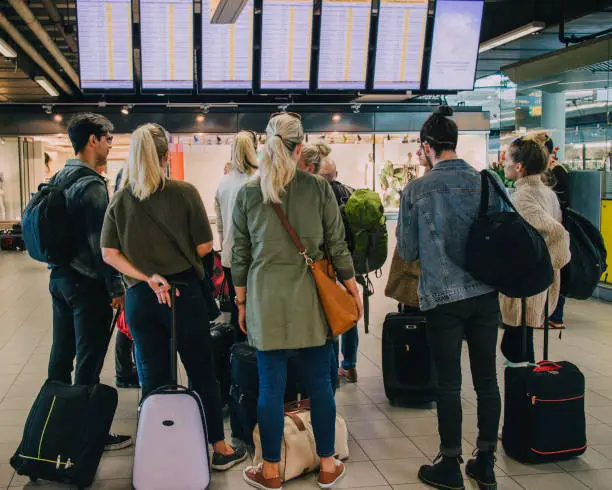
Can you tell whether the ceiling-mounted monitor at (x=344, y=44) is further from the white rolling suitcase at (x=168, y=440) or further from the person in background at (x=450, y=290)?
the white rolling suitcase at (x=168, y=440)

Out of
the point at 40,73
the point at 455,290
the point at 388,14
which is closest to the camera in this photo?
the point at 455,290

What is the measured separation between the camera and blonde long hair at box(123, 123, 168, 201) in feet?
9.51

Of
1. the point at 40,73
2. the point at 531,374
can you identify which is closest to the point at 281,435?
the point at 531,374

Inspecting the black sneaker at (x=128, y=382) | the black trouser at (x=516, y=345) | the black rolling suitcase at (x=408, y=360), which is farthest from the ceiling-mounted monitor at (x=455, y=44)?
the black sneaker at (x=128, y=382)

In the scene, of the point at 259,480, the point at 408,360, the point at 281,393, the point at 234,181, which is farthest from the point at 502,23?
the point at 259,480

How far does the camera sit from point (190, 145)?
1259 cm

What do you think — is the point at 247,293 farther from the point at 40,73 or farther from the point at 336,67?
the point at 40,73

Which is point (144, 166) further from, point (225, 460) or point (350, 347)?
point (350, 347)

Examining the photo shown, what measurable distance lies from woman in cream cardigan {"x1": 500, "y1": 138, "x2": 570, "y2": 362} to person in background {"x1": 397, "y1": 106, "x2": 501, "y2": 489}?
0.77 meters

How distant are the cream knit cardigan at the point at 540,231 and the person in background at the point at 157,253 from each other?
167cm

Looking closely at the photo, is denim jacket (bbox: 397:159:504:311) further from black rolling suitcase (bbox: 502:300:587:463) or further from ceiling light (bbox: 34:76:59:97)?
ceiling light (bbox: 34:76:59:97)

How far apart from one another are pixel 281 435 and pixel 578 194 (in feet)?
20.9

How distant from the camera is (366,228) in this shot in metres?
4.00

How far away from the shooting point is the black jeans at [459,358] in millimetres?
2883
